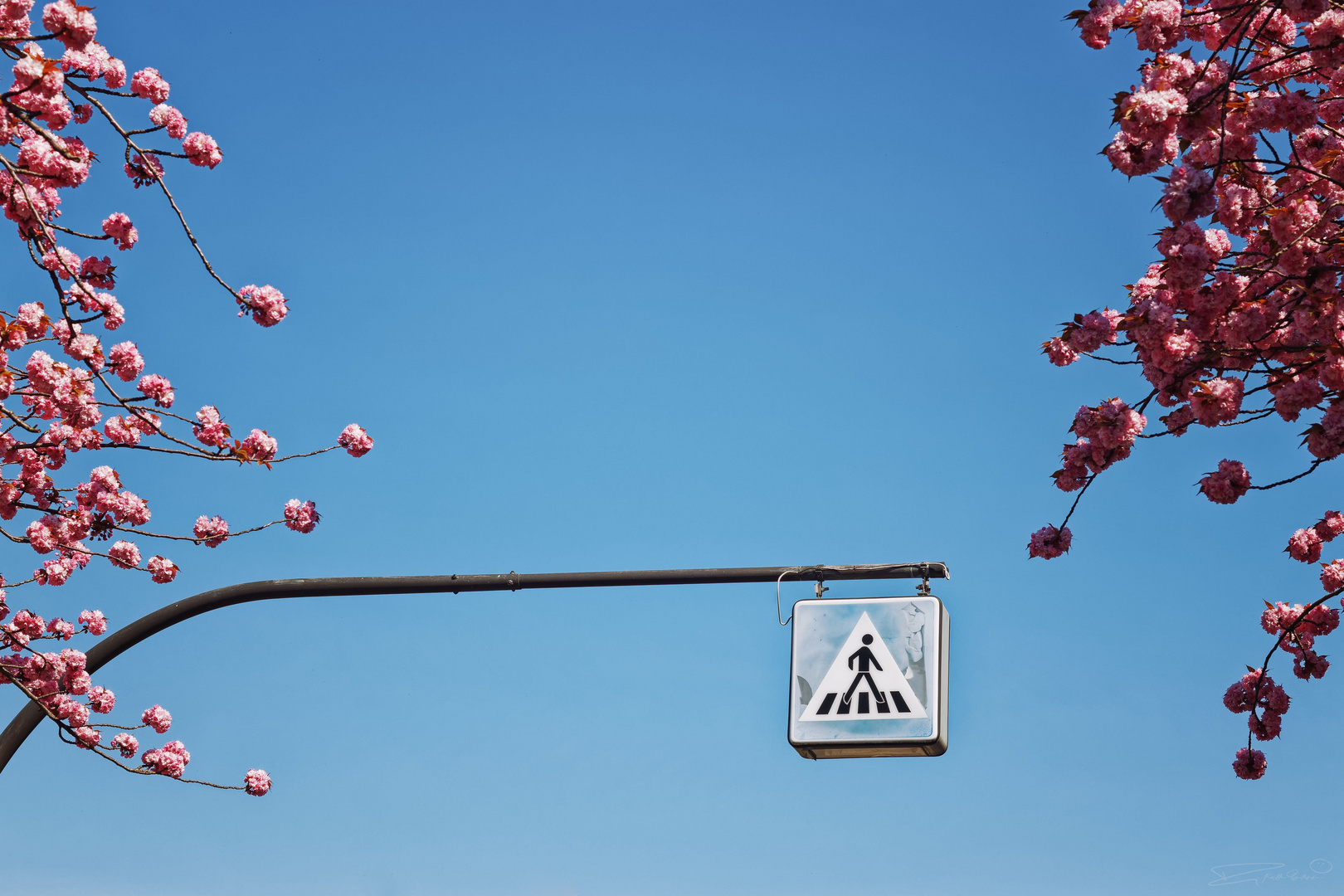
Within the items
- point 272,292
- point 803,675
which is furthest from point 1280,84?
point 272,292

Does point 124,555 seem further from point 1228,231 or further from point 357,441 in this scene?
point 1228,231

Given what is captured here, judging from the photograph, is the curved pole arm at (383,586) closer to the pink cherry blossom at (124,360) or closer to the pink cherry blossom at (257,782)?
the pink cherry blossom at (124,360)

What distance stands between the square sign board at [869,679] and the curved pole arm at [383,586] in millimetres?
441

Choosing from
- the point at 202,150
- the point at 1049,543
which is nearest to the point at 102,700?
the point at 202,150

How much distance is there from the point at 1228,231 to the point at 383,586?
549cm

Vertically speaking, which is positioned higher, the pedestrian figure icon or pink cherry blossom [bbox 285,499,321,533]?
pink cherry blossom [bbox 285,499,321,533]

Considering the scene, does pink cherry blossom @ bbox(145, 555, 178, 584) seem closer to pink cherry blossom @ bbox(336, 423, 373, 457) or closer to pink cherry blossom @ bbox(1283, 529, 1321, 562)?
pink cherry blossom @ bbox(336, 423, 373, 457)

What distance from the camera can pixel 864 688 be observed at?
23.4ft

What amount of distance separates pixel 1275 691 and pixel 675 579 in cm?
470

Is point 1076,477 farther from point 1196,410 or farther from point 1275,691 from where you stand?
point 1275,691

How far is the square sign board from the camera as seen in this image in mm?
6918

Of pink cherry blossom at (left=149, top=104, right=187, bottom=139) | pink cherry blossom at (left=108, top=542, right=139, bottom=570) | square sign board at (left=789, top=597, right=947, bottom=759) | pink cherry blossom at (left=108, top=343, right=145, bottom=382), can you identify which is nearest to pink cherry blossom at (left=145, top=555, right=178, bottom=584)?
pink cherry blossom at (left=108, top=542, right=139, bottom=570)

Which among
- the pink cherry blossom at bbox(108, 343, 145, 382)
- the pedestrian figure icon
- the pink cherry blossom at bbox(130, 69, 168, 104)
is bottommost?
the pedestrian figure icon

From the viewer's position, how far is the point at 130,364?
360 inches
